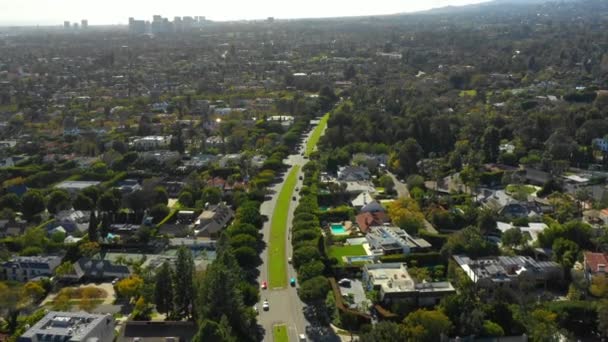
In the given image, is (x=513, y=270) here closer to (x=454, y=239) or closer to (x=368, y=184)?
(x=454, y=239)

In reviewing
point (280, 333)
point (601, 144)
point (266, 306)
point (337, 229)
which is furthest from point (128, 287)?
point (601, 144)

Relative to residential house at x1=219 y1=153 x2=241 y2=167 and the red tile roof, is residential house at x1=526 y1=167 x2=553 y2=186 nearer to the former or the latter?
the red tile roof

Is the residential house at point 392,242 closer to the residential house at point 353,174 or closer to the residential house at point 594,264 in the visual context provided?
the residential house at point 594,264

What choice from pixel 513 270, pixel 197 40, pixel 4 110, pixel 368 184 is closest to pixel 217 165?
pixel 368 184

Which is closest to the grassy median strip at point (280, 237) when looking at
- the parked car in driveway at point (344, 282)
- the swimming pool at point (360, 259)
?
the parked car in driveway at point (344, 282)

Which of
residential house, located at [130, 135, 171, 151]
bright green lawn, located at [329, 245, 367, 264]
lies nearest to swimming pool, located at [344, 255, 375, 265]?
bright green lawn, located at [329, 245, 367, 264]

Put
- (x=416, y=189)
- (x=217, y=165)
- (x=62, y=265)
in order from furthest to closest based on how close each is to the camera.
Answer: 1. (x=217, y=165)
2. (x=416, y=189)
3. (x=62, y=265)
